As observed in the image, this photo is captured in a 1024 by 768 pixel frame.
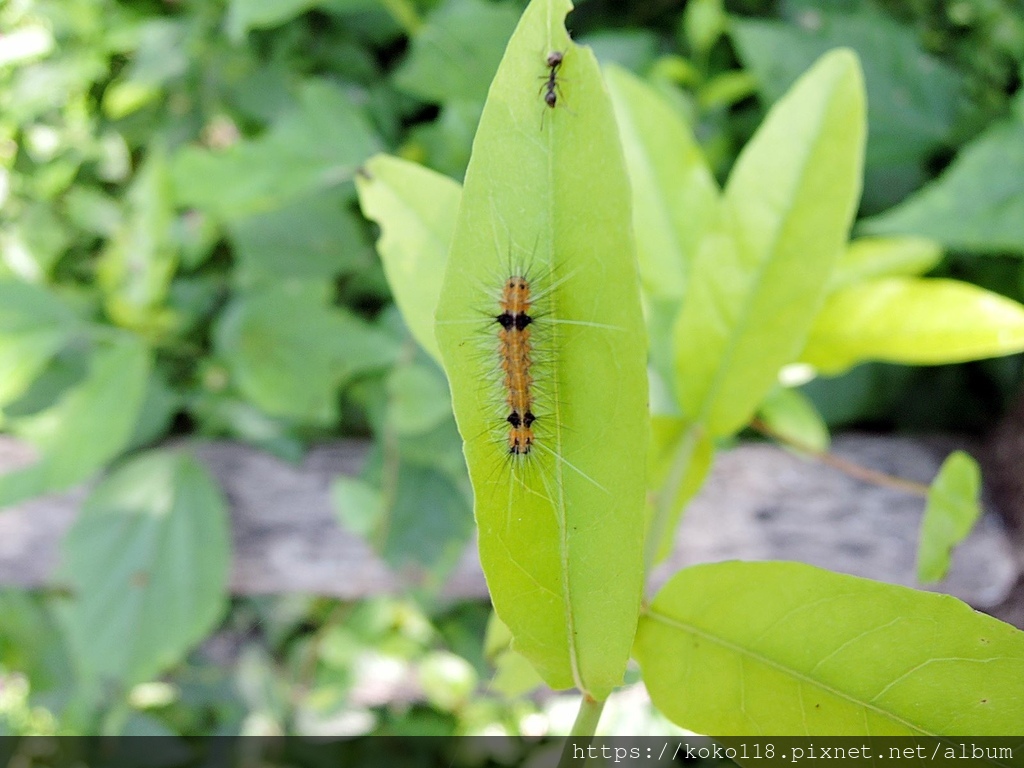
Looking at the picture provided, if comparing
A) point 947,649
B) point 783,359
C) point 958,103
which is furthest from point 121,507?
point 958,103

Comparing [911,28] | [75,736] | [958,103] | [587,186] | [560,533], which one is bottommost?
[75,736]

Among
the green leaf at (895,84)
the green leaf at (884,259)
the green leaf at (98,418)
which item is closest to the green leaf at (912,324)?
the green leaf at (884,259)

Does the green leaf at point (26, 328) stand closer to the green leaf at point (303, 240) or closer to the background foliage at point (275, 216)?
the background foliage at point (275, 216)

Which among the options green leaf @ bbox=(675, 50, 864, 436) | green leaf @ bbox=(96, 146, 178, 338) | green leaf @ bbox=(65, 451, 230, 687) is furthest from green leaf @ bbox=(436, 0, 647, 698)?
green leaf @ bbox=(65, 451, 230, 687)

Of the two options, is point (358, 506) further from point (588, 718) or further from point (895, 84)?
point (895, 84)

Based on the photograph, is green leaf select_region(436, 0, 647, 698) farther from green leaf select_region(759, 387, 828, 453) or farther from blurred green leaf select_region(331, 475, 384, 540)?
blurred green leaf select_region(331, 475, 384, 540)

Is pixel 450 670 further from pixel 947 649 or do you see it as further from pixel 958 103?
pixel 958 103

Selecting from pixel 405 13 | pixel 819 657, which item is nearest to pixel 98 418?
pixel 405 13
